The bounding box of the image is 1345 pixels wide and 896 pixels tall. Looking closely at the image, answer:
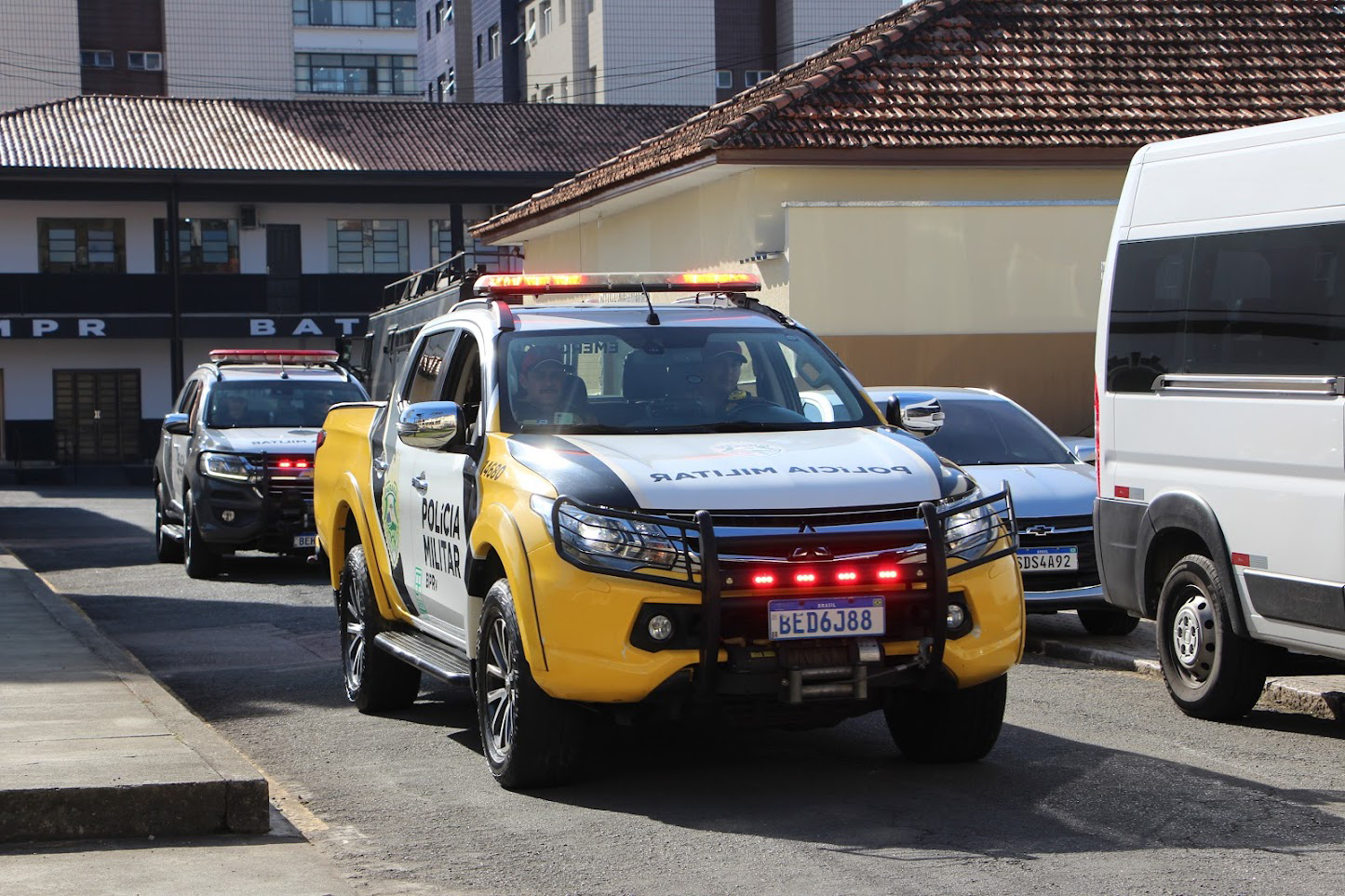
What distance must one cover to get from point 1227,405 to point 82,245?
4472cm

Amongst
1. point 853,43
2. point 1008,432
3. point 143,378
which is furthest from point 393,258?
point 1008,432

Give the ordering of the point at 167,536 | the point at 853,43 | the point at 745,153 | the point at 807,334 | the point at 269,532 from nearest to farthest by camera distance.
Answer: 1. the point at 807,334
2. the point at 269,532
3. the point at 167,536
4. the point at 745,153
5. the point at 853,43

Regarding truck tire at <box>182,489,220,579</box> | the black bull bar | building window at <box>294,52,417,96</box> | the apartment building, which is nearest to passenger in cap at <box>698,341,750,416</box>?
the black bull bar

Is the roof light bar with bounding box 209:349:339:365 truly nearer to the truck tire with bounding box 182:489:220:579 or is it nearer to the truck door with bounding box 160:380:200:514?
the truck door with bounding box 160:380:200:514

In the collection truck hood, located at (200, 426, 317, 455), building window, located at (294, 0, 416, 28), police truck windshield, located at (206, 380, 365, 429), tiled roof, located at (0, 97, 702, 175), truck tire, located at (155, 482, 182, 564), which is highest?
building window, located at (294, 0, 416, 28)

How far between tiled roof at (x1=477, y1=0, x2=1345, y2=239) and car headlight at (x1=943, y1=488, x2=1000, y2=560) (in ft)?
48.5

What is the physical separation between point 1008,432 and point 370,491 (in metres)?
5.33

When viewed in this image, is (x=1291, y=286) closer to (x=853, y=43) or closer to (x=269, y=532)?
(x=269, y=532)

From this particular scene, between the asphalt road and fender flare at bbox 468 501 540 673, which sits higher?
fender flare at bbox 468 501 540 673

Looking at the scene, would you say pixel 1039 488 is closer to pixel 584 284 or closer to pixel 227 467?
pixel 584 284

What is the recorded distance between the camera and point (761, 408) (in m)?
7.84

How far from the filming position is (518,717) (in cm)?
685

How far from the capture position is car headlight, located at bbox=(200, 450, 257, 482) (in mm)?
16938

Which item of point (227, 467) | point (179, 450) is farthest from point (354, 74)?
point (227, 467)
